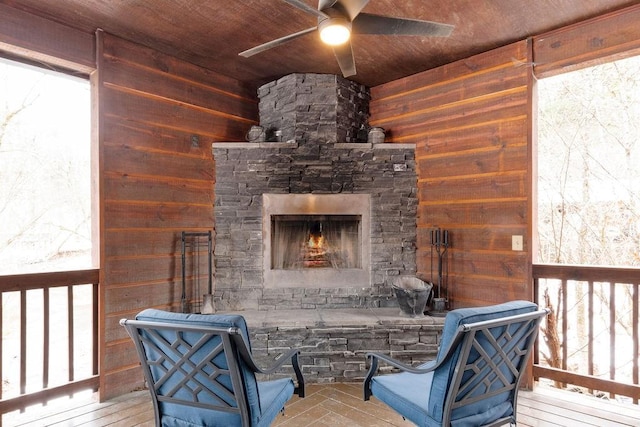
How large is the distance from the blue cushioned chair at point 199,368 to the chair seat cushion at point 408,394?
59cm

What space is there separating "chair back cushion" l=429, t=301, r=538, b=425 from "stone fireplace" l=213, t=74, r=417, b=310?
Answer: 5.63 ft

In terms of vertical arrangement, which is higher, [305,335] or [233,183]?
[233,183]

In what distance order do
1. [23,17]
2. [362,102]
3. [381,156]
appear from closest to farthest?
[23,17], [381,156], [362,102]

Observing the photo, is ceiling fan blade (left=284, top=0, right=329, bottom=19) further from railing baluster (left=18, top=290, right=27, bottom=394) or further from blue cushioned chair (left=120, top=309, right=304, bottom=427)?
railing baluster (left=18, top=290, right=27, bottom=394)

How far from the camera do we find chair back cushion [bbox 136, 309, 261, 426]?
4.84 feet

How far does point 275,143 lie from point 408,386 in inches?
92.2

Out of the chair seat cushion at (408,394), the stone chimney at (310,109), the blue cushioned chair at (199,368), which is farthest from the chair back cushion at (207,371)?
the stone chimney at (310,109)

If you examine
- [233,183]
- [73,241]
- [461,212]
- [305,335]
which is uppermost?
[233,183]

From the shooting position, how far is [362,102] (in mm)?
3699

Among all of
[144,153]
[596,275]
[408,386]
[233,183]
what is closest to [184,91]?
[144,153]

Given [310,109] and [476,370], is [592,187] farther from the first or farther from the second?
[476,370]

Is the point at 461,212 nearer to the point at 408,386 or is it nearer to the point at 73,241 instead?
the point at 408,386

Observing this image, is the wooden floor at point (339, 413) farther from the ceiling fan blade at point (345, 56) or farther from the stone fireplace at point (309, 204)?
the ceiling fan blade at point (345, 56)

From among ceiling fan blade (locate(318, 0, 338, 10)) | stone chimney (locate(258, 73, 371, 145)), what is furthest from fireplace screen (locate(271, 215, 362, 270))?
ceiling fan blade (locate(318, 0, 338, 10))
